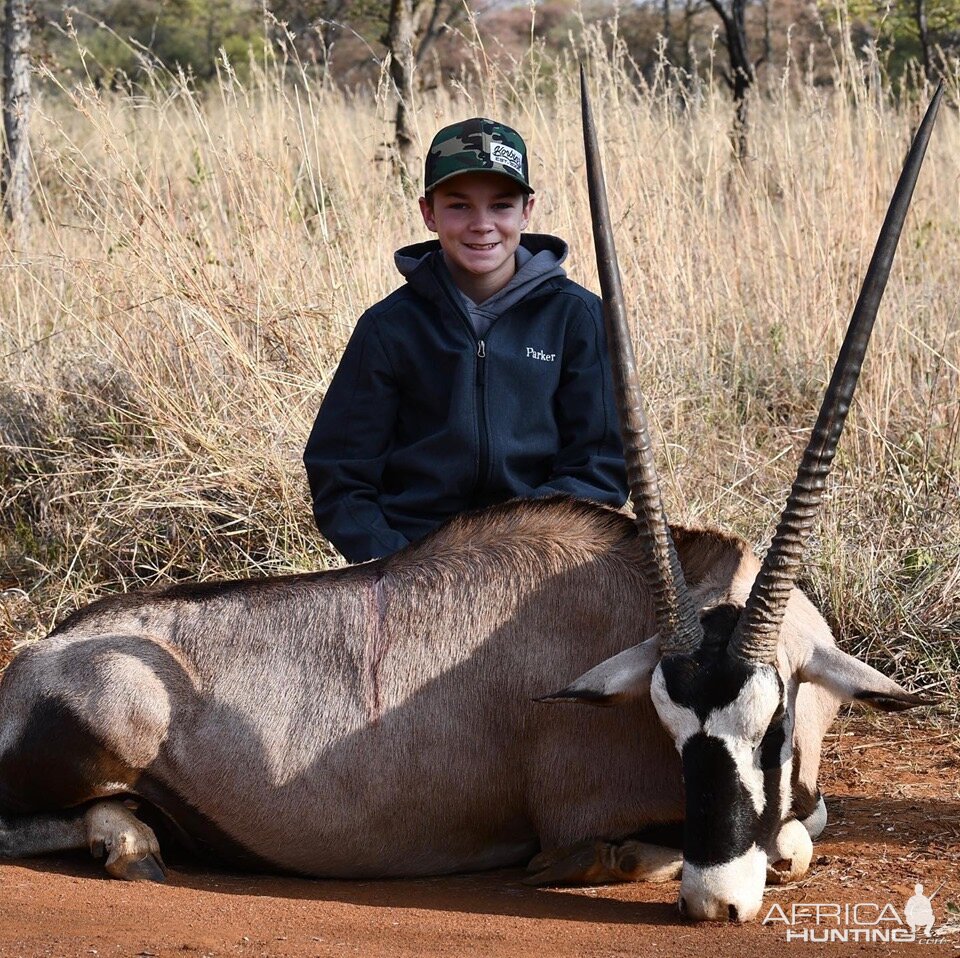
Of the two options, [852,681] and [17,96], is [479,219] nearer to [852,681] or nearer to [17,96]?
[852,681]

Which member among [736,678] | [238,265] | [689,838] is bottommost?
[689,838]

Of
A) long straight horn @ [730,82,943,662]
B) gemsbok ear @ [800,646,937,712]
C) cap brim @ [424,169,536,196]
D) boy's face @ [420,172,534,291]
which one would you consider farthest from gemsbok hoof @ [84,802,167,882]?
cap brim @ [424,169,536,196]

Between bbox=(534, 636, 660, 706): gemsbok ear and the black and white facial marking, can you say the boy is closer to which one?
bbox=(534, 636, 660, 706): gemsbok ear

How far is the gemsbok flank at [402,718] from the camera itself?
384 cm

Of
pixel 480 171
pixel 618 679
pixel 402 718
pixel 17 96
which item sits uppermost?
pixel 17 96

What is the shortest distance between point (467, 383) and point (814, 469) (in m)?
1.40

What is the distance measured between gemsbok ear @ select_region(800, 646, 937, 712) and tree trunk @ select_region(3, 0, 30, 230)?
658 cm

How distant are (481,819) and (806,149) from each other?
5289mm

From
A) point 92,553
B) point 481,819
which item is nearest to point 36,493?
point 92,553

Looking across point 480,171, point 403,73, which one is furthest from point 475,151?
point 403,73

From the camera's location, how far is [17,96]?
30.4 feet

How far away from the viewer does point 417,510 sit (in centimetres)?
469

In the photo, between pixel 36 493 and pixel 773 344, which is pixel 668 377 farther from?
pixel 36 493

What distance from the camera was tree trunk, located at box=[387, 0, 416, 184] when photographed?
7.73 m
